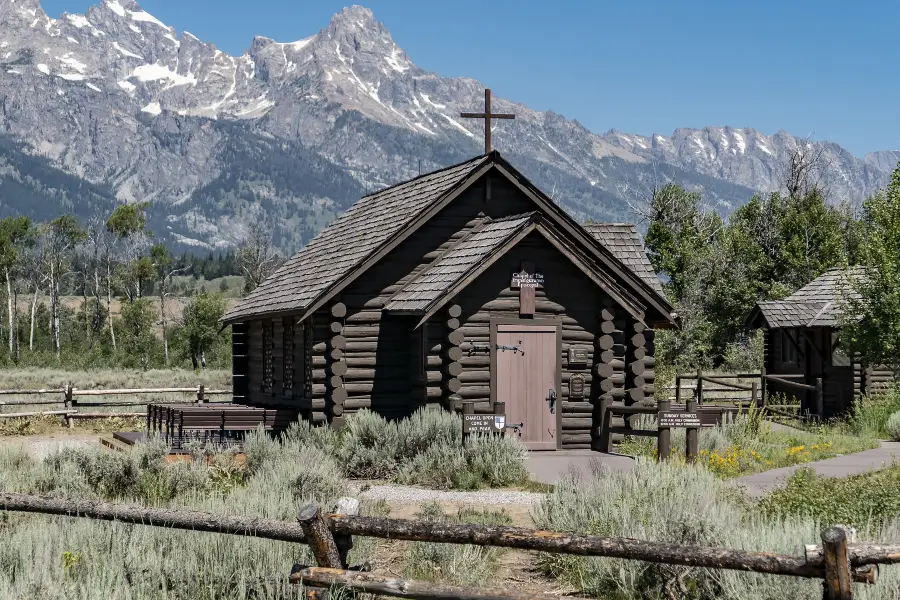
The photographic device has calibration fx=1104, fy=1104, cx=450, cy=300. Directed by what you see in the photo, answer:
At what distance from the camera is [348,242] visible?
73.9ft

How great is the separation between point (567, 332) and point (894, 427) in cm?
811

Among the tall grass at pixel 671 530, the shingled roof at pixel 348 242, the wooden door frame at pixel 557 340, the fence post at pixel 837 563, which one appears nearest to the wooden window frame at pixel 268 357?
the shingled roof at pixel 348 242

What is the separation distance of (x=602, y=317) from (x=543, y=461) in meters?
3.09

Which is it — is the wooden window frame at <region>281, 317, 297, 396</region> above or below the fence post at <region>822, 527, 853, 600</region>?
above

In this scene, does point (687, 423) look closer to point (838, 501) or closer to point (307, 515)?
point (838, 501)

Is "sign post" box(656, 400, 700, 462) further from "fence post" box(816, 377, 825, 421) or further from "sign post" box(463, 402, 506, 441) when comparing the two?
"fence post" box(816, 377, 825, 421)

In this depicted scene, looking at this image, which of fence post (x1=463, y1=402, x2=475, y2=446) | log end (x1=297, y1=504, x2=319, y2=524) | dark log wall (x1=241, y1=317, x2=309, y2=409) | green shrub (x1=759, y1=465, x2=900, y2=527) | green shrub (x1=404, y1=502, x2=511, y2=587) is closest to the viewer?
log end (x1=297, y1=504, x2=319, y2=524)

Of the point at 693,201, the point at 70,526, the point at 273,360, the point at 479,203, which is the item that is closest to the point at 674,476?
the point at 70,526

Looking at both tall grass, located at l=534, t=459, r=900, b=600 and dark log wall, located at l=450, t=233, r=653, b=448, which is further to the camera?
dark log wall, located at l=450, t=233, r=653, b=448

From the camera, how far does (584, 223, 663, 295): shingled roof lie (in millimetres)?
22781

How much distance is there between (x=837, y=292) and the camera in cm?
3152

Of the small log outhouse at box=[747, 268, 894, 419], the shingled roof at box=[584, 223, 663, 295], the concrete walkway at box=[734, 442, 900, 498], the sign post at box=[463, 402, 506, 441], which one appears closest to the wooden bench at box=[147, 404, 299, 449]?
the sign post at box=[463, 402, 506, 441]

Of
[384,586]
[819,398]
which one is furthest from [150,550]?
[819,398]

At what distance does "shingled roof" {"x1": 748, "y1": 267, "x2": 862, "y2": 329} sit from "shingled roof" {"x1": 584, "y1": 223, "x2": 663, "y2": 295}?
8746 mm
